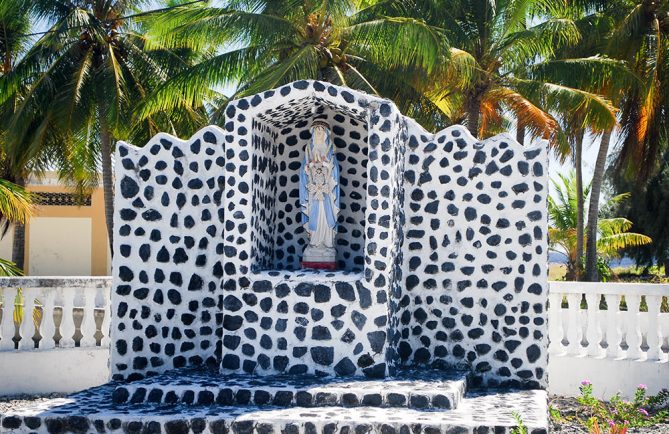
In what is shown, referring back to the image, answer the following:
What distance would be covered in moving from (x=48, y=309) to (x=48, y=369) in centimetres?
80

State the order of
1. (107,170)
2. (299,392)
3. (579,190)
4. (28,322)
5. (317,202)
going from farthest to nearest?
(579,190)
(107,170)
(28,322)
(317,202)
(299,392)

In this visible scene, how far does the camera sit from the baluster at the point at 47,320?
10.9m

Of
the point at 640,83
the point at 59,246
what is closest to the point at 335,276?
the point at 640,83

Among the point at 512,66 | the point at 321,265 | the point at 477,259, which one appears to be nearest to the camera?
the point at 477,259

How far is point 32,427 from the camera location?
743 centimetres

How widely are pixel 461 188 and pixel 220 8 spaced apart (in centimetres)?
810

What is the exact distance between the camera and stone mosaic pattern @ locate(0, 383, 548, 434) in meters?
7.03

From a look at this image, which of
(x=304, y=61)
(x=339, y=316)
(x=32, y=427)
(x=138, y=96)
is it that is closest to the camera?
(x=32, y=427)

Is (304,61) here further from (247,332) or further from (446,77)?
(247,332)

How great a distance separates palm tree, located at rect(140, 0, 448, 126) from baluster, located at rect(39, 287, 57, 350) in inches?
226

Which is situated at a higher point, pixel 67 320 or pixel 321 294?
pixel 321 294

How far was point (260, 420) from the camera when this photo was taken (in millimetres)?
7227

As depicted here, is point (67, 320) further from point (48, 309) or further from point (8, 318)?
point (8, 318)

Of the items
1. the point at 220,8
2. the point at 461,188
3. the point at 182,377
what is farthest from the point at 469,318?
the point at 220,8
